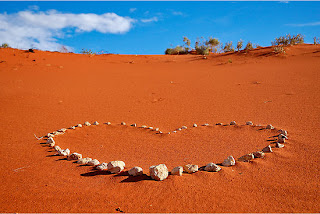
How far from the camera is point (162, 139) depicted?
3.81 meters

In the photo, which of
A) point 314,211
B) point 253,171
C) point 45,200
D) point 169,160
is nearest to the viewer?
point 314,211

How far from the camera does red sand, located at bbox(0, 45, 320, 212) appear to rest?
197 centimetres

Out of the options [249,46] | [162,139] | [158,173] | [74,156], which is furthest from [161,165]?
[249,46]

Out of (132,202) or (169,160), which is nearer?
(132,202)

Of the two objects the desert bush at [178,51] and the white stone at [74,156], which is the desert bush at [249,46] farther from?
the white stone at [74,156]

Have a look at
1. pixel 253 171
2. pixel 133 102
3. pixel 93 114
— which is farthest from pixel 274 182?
pixel 133 102

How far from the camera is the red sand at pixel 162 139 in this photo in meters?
1.97

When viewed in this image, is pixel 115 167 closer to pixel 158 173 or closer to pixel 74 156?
pixel 158 173

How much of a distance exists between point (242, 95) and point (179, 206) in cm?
465

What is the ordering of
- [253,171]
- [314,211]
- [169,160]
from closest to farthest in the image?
[314,211] → [253,171] → [169,160]

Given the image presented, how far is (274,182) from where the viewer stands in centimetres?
216

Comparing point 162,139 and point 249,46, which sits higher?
point 249,46

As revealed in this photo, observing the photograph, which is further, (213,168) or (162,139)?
(162,139)

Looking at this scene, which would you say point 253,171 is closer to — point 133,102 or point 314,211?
point 314,211
